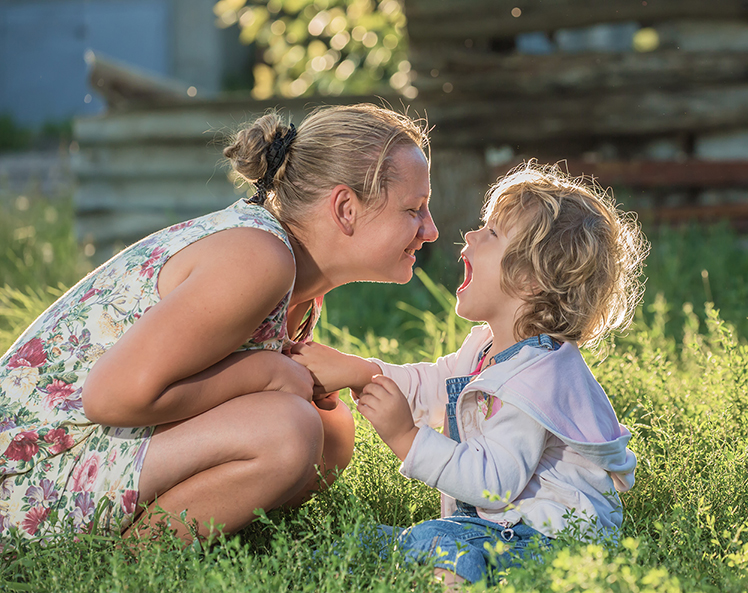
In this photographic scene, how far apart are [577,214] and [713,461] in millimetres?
726

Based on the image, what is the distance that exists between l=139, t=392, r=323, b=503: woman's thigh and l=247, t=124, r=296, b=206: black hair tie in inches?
22.4

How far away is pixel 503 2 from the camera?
467cm

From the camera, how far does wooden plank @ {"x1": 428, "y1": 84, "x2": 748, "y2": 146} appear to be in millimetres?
4812

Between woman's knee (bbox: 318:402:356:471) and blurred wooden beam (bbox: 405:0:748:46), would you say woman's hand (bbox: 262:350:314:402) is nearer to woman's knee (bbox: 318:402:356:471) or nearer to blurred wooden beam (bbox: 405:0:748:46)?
woman's knee (bbox: 318:402:356:471)

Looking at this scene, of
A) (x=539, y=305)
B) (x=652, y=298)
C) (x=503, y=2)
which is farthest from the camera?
(x=503, y=2)

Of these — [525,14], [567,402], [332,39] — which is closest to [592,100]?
[525,14]

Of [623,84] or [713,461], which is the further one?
[623,84]

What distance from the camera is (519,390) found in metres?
1.79

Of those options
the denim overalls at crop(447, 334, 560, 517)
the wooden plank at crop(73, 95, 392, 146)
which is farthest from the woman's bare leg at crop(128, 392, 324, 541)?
the wooden plank at crop(73, 95, 392, 146)

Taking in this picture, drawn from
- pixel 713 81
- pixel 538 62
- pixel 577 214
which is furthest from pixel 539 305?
pixel 713 81

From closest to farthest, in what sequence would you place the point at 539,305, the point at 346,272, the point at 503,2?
the point at 539,305 < the point at 346,272 < the point at 503,2

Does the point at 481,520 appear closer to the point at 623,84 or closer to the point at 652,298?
the point at 652,298

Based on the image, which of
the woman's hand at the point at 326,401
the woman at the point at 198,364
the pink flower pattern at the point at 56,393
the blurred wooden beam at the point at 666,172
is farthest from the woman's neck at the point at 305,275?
the blurred wooden beam at the point at 666,172

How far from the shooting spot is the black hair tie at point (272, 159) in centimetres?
210
